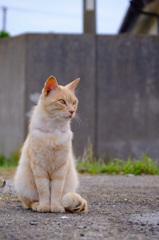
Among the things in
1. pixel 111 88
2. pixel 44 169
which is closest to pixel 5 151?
pixel 111 88

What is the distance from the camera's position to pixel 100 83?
10.0m

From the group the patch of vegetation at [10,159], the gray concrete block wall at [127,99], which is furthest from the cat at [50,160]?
the gray concrete block wall at [127,99]

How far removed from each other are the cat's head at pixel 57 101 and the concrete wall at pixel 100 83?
16.7ft

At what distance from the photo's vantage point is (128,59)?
10188mm

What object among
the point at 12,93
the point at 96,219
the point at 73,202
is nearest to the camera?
the point at 96,219

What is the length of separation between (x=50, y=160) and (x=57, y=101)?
1.59ft

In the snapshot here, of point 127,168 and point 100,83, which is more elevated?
point 100,83

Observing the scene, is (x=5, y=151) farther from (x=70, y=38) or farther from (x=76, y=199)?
(x=76, y=199)

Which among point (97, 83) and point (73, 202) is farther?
point (97, 83)

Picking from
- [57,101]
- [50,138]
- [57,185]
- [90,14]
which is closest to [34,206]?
[57,185]

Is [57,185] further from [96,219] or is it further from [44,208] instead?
[96,219]

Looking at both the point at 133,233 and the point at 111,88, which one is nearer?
the point at 133,233

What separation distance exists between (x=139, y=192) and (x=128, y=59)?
4.77 metres

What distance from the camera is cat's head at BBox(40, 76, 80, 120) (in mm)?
4523
